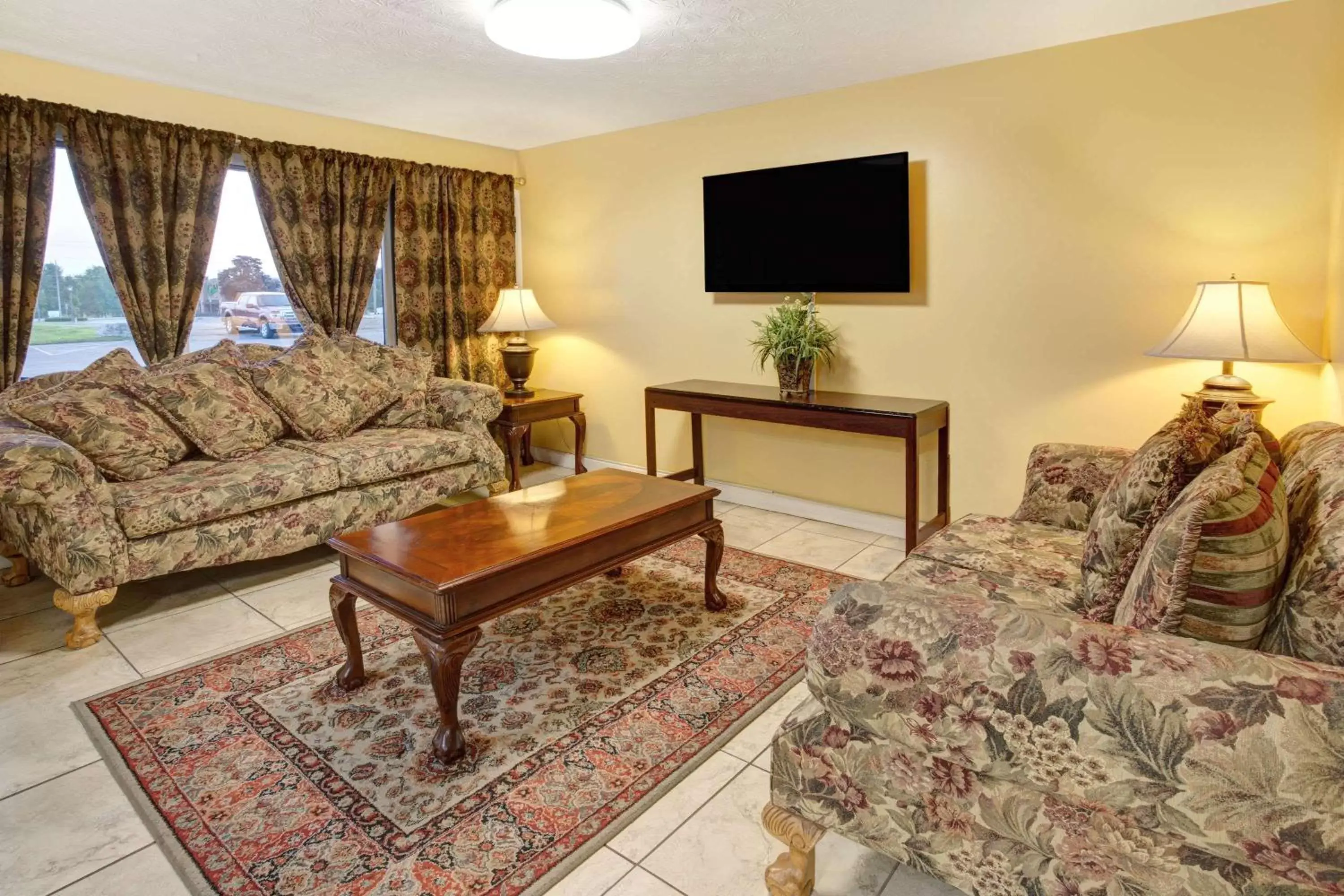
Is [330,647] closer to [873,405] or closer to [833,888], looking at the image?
[833,888]

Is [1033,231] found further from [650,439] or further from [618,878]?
[618,878]

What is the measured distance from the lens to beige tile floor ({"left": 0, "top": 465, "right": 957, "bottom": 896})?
1.66 meters

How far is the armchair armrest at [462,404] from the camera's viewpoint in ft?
14.1

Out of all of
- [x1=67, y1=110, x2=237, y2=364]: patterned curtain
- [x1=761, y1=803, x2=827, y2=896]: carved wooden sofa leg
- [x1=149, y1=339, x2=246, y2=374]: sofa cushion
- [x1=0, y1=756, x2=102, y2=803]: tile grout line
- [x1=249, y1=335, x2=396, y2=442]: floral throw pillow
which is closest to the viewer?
[x1=761, y1=803, x2=827, y2=896]: carved wooden sofa leg

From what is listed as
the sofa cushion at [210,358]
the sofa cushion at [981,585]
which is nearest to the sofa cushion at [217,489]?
the sofa cushion at [210,358]

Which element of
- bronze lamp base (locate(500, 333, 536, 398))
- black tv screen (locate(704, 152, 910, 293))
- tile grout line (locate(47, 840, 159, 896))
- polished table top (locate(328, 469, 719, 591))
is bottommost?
tile grout line (locate(47, 840, 159, 896))

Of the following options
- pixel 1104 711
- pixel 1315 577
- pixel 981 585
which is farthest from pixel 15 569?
pixel 1315 577

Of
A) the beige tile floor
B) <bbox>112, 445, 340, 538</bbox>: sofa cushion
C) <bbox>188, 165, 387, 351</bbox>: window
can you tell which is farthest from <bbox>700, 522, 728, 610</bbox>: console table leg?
<bbox>188, 165, 387, 351</bbox>: window

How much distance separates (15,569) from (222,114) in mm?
2470

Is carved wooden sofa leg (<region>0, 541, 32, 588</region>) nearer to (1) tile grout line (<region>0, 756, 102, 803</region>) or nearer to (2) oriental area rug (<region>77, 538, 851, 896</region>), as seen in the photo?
(2) oriental area rug (<region>77, 538, 851, 896</region>)

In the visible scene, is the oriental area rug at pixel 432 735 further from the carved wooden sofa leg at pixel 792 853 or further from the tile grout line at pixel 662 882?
the carved wooden sofa leg at pixel 792 853

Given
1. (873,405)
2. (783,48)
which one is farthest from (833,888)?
(783,48)

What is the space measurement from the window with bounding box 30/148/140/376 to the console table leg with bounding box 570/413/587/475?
2.46 m

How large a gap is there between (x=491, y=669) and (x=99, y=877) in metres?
1.12
